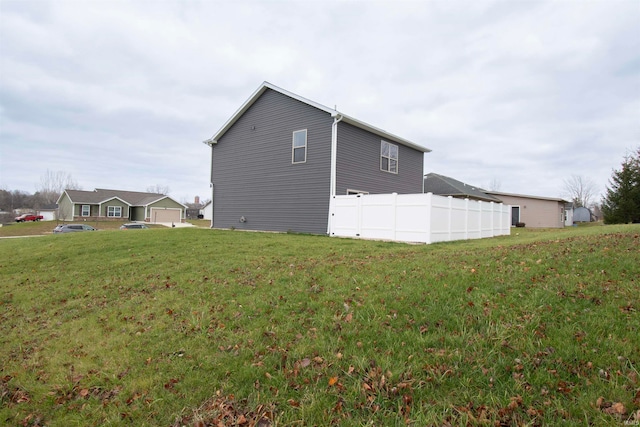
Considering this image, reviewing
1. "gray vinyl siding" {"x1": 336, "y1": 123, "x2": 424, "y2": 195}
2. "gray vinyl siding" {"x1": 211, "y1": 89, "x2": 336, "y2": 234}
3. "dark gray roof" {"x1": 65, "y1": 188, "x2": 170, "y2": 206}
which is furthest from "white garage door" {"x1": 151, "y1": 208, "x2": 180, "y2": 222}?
"gray vinyl siding" {"x1": 336, "y1": 123, "x2": 424, "y2": 195}

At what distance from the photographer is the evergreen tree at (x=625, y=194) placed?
71.0ft

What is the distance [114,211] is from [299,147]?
41.6 metres

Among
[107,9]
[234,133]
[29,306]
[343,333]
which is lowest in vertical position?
[29,306]

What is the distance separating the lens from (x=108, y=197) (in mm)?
45281

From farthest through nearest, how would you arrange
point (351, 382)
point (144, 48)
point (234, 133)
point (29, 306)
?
point (234, 133) < point (144, 48) < point (29, 306) < point (351, 382)

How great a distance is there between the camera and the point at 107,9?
33.4 ft

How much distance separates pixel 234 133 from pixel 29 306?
→ 12.8 metres

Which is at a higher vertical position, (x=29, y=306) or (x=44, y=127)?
(x=44, y=127)

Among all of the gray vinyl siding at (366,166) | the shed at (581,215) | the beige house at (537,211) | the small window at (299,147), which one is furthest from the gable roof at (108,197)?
the shed at (581,215)

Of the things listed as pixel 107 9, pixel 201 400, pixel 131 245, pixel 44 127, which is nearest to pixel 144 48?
pixel 107 9

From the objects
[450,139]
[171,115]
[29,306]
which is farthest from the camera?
[450,139]

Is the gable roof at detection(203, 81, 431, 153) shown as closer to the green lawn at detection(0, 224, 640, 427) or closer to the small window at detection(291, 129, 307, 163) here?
the small window at detection(291, 129, 307, 163)

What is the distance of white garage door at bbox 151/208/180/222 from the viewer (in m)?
44.3

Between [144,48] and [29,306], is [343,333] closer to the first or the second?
[29,306]
